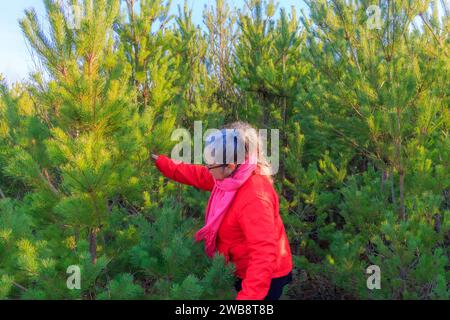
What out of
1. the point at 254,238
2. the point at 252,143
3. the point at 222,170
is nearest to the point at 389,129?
the point at 252,143

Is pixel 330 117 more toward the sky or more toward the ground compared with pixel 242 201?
more toward the sky

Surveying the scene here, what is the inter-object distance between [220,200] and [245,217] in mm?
260

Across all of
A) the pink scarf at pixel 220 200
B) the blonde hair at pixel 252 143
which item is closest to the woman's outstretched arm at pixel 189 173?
the pink scarf at pixel 220 200

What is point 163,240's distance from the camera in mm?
2609

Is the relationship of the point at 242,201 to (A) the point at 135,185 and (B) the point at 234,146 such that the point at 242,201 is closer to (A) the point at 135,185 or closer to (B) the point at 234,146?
(B) the point at 234,146

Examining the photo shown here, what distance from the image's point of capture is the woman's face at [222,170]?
2500 millimetres

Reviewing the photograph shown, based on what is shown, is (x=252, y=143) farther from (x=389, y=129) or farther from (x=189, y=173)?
(x=389, y=129)

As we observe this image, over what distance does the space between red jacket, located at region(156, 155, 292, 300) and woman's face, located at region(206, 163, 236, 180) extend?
0.11 metres

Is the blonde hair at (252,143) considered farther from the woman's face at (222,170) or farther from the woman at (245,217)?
the woman's face at (222,170)

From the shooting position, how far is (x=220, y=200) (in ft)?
8.39

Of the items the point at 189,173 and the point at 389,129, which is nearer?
the point at 189,173

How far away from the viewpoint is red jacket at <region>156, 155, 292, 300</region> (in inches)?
86.8
